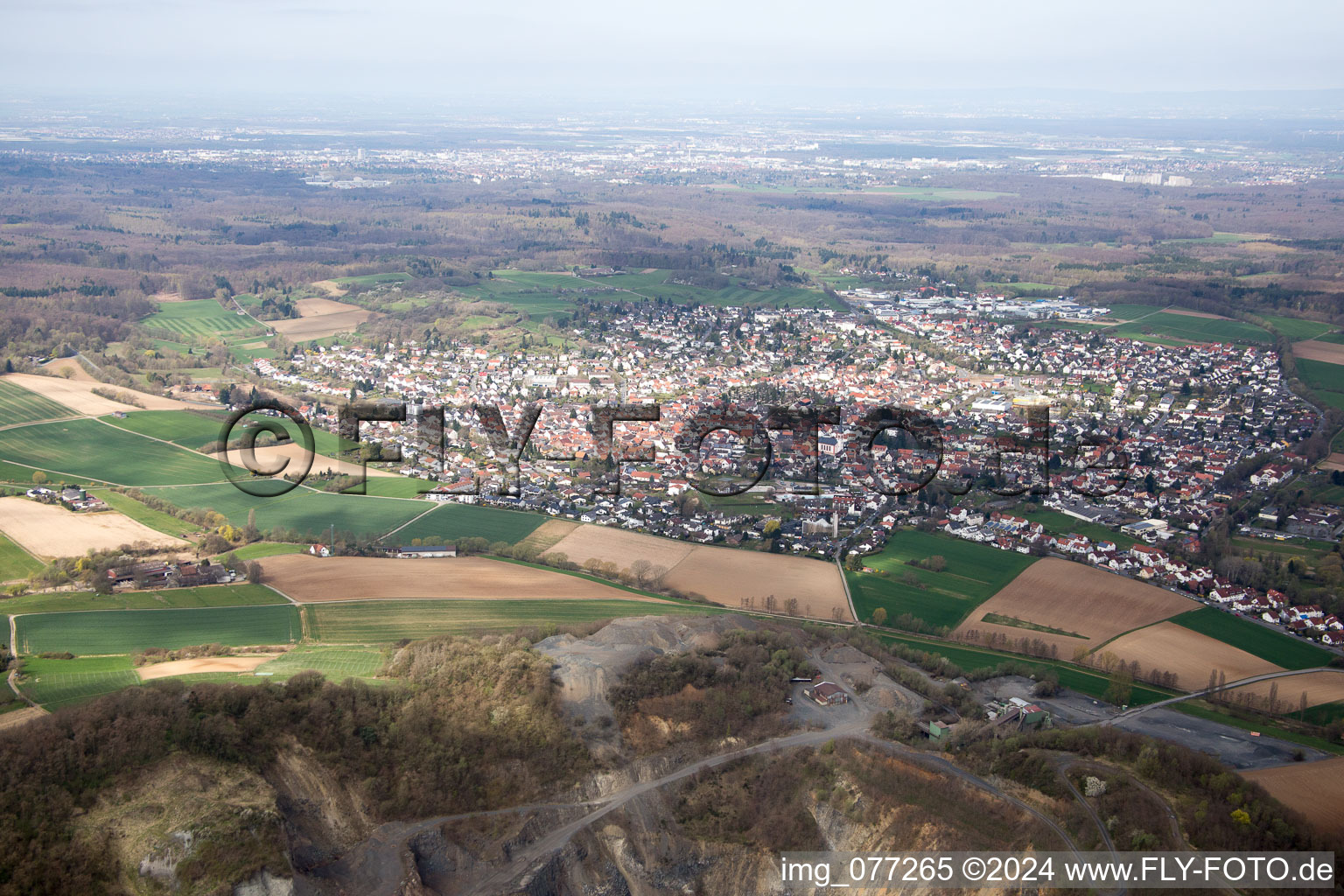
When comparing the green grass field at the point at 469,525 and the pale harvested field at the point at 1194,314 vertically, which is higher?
the pale harvested field at the point at 1194,314

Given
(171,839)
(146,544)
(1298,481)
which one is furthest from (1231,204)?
(171,839)

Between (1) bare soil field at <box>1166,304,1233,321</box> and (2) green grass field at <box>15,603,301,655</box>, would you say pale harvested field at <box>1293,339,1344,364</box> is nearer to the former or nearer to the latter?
(1) bare soil field at <box>1166,304,1233,321</box>

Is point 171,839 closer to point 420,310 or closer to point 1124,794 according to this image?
point 1124,794

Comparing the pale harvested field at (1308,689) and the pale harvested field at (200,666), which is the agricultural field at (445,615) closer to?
the pale harvested field at (200,666)

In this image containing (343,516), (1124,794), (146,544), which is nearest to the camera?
(1124,794)

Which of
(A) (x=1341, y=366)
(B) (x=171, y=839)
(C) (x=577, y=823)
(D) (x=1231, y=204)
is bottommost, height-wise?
(C) (x=577, y=823)

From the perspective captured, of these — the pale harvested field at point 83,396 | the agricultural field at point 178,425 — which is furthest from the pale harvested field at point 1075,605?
the pale harvested field at point 83,396

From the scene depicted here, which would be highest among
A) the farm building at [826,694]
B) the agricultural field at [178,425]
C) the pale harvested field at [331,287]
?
the pale harvested field at [331,287]

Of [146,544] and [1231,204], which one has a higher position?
[1231,204]
